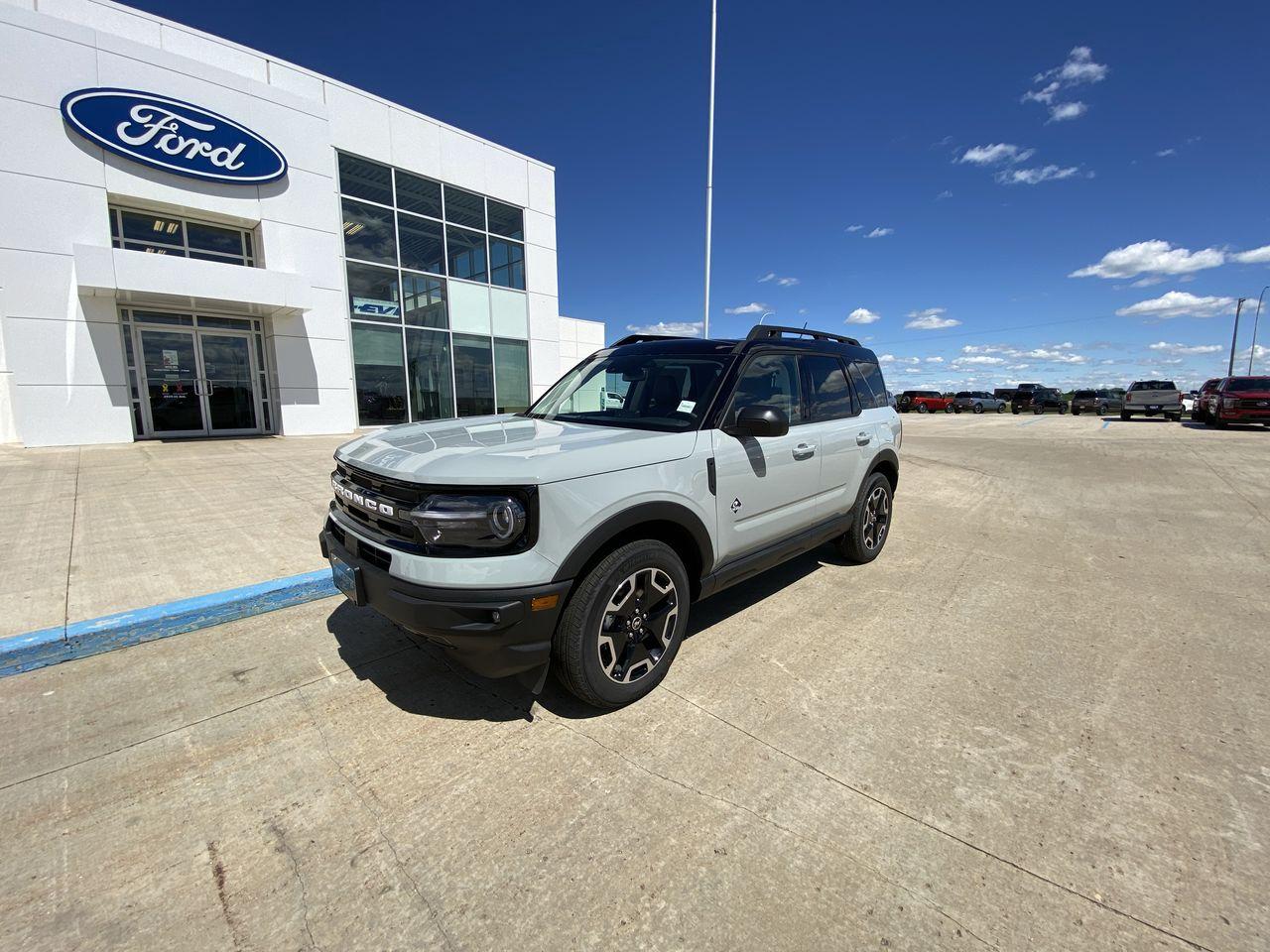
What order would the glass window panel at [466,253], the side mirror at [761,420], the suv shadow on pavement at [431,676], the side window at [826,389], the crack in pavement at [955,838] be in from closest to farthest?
the crack in pavement at [955,838] < the suv shadow on pavement at [431,676] < the side mirror at [761,420] < the side window at [826,389] < the glass window panel at [466,253]

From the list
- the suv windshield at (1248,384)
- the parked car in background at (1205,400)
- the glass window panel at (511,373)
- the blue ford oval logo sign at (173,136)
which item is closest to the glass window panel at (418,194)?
the blue ford oval logo sign at (173,136)

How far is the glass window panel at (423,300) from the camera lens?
15.7 metres

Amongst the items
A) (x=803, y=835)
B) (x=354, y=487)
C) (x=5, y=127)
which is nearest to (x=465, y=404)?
(x=5, y=127)

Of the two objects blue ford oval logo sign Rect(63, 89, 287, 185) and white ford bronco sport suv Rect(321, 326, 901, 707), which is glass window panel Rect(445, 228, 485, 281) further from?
white ford bronco sport suv Rect(321, 326, 901, 707)

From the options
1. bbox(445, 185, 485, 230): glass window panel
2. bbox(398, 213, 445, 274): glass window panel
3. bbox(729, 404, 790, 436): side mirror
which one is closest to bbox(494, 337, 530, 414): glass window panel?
bbox(398, 213, 445, 274): glass window panel

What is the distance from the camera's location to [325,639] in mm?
3426

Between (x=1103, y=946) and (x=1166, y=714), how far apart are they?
1.65 metres

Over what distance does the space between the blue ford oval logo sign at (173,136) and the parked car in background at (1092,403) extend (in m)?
41.6

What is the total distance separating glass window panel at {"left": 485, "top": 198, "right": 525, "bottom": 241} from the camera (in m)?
17.5

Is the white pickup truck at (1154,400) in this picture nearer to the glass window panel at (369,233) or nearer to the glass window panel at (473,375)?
the glass window panel at (473,375)

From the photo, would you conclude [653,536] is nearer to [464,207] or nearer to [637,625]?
[637,625]

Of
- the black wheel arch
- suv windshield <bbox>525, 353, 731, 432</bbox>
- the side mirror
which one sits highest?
suv windshield <bbox>525, 353, 731, 432</bbox>

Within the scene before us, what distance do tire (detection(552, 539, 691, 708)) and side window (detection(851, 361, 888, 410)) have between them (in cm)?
275

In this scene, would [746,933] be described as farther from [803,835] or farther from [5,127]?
[5,127]
